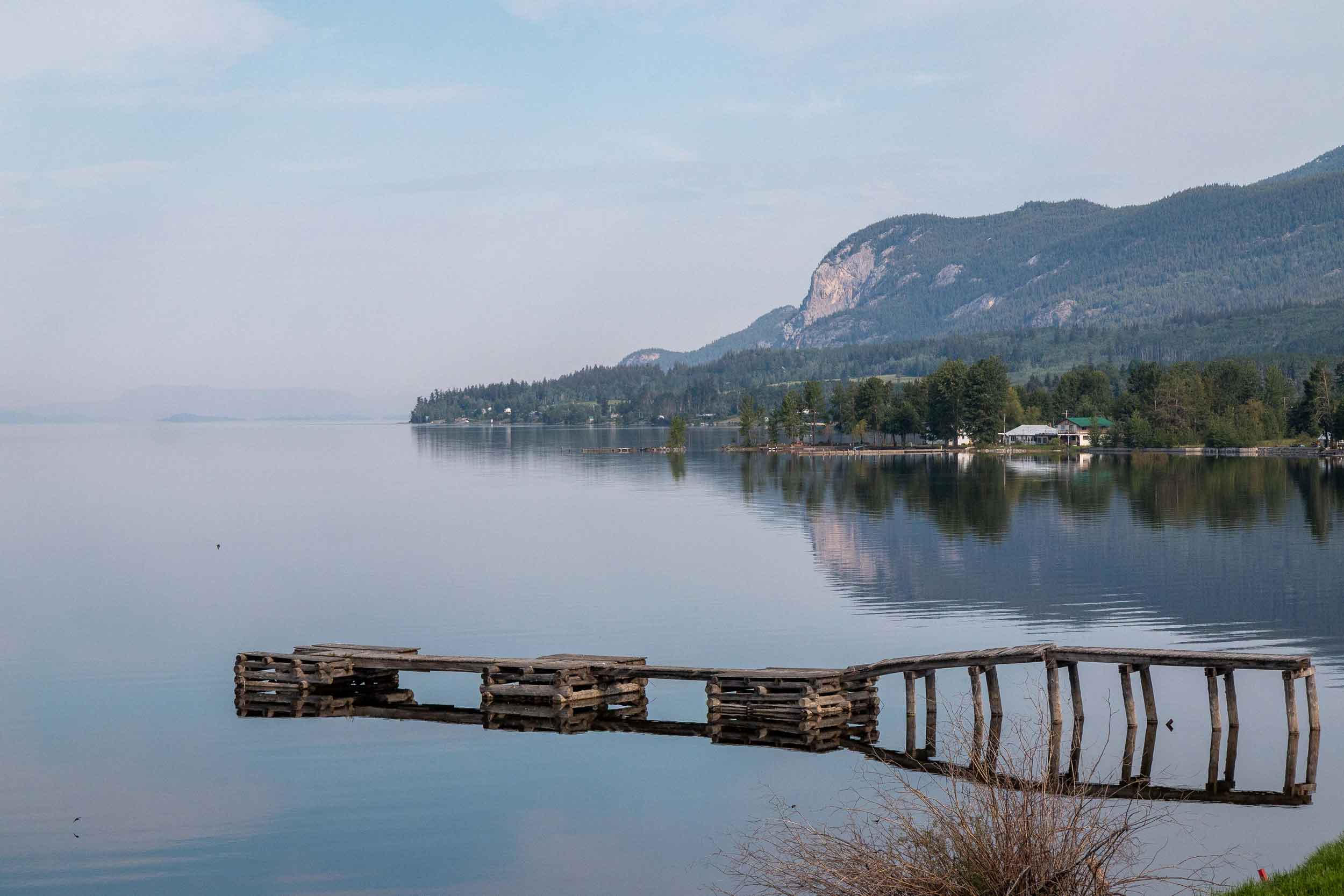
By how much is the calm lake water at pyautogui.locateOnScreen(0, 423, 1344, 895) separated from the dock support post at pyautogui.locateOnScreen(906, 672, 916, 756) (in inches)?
40.0

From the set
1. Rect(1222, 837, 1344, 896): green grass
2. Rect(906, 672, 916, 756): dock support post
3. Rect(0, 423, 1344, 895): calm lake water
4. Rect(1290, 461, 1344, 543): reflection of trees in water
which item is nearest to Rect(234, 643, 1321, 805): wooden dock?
Rect(906, 672, 916, 756): dock support post

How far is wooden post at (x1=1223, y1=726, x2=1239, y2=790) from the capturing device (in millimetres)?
27875

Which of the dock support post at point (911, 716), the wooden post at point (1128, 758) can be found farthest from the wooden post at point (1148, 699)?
the dock support post at point (911, 716)

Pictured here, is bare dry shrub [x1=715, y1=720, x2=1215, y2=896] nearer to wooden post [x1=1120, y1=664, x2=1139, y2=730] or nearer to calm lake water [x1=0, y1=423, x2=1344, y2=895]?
calm lake water [x1=0, y1=423, x2=1344, y2=895]

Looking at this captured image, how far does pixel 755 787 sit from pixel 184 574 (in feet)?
162

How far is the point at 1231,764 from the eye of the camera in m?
29.2

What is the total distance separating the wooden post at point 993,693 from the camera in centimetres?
3073

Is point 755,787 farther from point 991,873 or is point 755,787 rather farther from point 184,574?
point 184,574

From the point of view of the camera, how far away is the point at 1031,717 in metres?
33.8

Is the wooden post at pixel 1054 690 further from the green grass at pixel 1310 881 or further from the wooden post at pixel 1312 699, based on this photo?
the green grass at pixel 1310 881

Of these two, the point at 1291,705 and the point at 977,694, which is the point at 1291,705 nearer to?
the point at 1291,705

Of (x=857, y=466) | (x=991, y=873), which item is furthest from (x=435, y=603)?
(x=857, y=466)

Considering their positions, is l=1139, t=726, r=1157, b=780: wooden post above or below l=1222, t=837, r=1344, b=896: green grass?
below


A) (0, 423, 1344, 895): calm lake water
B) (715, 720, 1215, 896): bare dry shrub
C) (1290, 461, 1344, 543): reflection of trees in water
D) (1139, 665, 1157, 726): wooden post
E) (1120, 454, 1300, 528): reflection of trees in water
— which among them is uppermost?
(715, 720, 1215, 896): bare dry shrub
